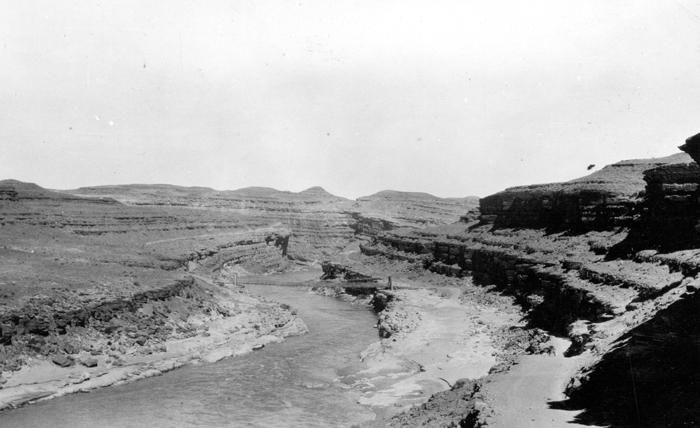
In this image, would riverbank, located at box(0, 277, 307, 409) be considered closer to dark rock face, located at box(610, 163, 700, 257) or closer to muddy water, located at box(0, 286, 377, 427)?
muddy water, located at box(0, 286, 377, 427)

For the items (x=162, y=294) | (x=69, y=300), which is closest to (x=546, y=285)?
(x=162, y=294)

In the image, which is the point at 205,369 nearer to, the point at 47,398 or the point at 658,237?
the point at 47,398

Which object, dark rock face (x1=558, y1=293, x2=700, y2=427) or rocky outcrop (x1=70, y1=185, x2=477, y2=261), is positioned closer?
dark rock face (x1=558, y1=293, x2=700, y2=427)

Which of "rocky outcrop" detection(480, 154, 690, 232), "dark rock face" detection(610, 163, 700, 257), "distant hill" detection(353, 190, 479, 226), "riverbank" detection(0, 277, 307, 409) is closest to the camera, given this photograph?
"riverbank" detection(0, 277, 307, 409)

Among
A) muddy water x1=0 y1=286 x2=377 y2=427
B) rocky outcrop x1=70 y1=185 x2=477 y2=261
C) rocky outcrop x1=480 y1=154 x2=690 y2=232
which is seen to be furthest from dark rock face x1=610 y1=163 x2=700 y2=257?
rocky outcrop x1=70 y1=185 x2=477 y2=261

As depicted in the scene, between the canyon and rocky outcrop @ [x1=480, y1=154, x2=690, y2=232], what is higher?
rocky outcrop @ [x1=480, y1=154, x2=690, y2=232]

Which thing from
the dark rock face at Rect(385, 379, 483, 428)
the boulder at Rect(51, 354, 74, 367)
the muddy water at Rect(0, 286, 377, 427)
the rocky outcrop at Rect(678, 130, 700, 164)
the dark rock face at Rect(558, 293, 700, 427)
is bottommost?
the muddy water at Rect(0, 286, 377, 427)
